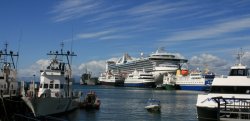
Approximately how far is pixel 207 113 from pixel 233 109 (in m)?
3.09

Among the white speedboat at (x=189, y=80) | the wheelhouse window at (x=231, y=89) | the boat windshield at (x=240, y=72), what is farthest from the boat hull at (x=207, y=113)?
the white speedboat at (x=189, y=80)

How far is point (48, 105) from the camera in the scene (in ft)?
149

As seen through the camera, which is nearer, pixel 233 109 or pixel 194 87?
pixel 233 109

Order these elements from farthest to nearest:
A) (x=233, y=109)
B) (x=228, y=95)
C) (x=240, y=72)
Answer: (x=240, y=72) → (x=228, y=95) → (x=233, y=109)

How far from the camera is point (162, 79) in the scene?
19775 cm

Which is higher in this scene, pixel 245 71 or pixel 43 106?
pixel 245 71

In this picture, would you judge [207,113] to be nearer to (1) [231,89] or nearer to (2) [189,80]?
(1) [231,89]

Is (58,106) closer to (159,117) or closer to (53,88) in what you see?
(53,88)

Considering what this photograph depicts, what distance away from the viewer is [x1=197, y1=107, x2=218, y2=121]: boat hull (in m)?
34.3

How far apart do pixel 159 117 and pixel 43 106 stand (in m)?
16.8

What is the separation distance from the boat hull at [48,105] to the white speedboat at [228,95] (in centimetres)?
1630

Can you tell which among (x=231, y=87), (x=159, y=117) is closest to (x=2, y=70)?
(x=159, y=117)

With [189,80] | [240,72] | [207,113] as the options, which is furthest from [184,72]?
[207,113]

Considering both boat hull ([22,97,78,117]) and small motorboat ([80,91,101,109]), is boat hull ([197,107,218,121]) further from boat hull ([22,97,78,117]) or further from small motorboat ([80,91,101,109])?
small motorboat ([80,91,101,109])
